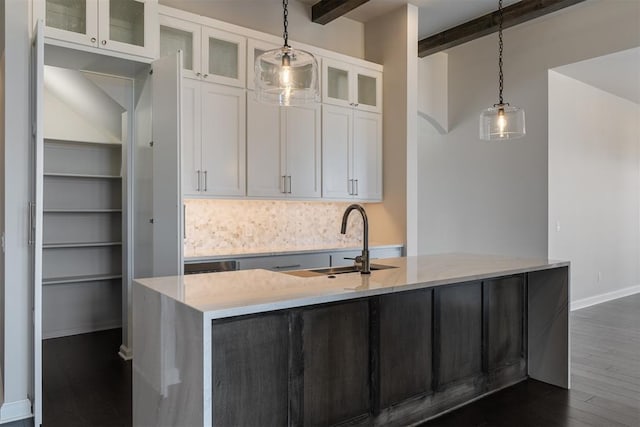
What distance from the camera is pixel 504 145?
19.2ft

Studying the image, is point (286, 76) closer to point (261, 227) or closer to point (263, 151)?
point (263, 151)

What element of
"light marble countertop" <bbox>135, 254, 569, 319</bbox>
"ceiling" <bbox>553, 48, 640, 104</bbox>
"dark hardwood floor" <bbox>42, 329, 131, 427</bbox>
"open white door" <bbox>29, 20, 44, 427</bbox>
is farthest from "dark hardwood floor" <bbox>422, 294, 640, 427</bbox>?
"ceiling" <bbox>553, 48, 640, 104</bbox>

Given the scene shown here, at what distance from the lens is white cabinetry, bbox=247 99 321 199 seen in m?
4.13

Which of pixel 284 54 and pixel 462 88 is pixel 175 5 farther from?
pixel 462 88

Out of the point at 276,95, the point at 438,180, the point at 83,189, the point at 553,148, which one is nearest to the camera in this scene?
the point at 276,95

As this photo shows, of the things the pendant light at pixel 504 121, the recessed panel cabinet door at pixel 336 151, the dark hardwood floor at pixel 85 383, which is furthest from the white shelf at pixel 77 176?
the pendant light at pixel 504 121

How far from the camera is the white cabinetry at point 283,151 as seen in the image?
4.13 meters

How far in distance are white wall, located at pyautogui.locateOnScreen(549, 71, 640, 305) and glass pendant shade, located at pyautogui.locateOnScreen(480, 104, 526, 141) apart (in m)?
2.25

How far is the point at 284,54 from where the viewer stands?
2559mm

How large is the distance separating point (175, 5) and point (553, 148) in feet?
14.5

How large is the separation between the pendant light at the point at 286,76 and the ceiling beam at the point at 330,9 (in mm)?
1978

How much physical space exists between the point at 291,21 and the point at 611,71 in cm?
379

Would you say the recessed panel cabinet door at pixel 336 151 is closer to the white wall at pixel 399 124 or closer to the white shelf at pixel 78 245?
the white wall at pixel 399 124

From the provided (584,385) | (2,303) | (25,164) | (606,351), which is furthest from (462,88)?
(2,303)
